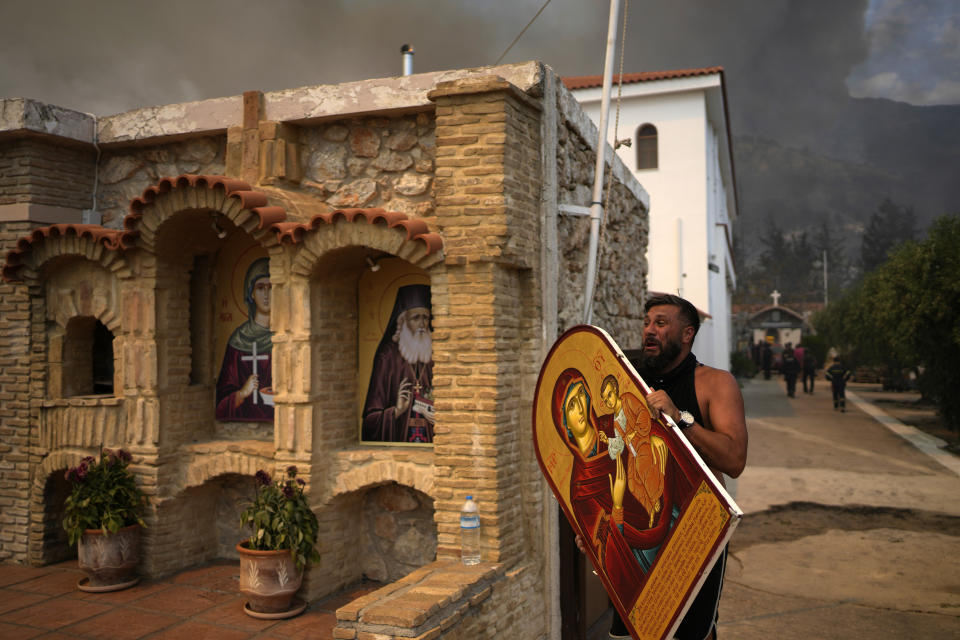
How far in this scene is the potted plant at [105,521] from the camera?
19.5ft

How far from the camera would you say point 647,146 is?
62.4 feet

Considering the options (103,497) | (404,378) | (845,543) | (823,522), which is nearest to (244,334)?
(404,378)

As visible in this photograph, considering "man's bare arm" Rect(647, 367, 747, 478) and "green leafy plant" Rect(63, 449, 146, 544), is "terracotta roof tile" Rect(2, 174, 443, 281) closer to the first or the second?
"green leafy plant" Rect(63, 449, 146, 544)

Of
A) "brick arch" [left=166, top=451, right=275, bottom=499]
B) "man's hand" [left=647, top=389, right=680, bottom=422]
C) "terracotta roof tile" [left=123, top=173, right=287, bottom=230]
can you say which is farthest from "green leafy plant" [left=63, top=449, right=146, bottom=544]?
"man's hand" [left=647, top=389, right=680, bottom=422]

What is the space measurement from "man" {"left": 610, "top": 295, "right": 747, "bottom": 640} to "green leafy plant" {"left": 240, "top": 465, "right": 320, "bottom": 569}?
275 centimetres

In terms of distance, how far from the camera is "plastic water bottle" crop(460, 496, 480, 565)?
493 cm

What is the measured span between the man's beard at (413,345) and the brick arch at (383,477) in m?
0.84

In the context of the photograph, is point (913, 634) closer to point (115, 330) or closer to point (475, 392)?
point (475, 392)

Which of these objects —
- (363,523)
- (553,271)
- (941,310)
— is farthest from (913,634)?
(941,310)

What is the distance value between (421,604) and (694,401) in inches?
78.7

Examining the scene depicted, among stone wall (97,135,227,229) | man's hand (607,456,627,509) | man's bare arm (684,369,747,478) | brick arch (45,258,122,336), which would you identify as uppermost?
stone wall (97,135,227,229)

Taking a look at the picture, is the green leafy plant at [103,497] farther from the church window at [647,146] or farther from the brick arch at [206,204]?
the church window at [647,146]

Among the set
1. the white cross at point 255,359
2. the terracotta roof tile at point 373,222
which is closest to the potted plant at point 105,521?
the white cross at point 255,359

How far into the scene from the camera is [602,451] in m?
3.35
